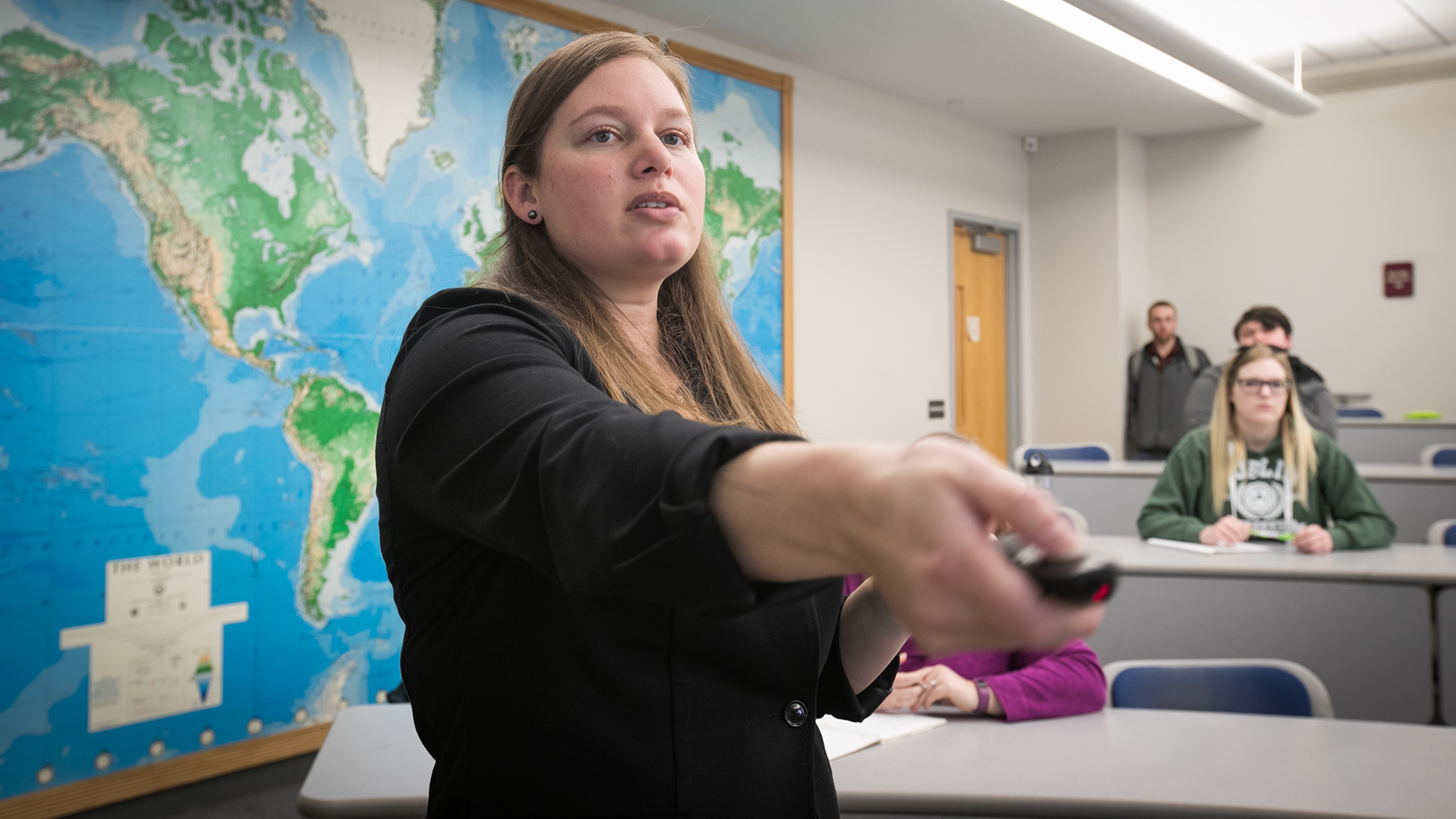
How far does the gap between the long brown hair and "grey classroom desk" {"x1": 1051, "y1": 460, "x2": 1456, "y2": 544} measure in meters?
3.89

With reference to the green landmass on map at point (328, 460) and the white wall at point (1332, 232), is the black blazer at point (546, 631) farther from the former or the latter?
the white wall at point (1332, 232)

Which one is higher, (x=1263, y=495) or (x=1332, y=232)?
(x=1332, y=232)

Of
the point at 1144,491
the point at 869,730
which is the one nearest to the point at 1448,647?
the point at 869,730

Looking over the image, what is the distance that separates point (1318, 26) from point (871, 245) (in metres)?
3.09

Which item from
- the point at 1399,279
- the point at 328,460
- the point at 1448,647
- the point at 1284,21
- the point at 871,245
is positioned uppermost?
the point at 1284,21

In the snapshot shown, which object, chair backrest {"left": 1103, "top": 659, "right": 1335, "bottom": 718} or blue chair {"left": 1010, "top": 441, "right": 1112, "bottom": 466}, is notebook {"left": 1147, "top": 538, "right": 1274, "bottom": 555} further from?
blue chair {"left": 1010, "top": 441, "right": 1112, "bottom": 466}

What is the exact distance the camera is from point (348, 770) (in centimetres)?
155

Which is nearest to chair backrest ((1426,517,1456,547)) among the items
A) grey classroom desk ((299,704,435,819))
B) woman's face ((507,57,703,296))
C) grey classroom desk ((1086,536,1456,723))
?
grey classroom desk ((1086,536,1456,723))

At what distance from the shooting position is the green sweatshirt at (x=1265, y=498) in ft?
10.4

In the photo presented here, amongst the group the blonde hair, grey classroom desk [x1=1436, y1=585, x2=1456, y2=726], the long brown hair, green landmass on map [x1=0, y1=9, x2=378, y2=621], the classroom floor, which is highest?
green landmass on map [x1=0, y1=9, x2=378, y2=621]

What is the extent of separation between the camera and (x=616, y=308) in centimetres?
88

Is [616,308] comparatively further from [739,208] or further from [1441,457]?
[1441,457]

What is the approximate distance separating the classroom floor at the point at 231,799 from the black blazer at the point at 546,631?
270 cm

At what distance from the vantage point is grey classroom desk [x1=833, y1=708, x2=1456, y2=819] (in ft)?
4.48
